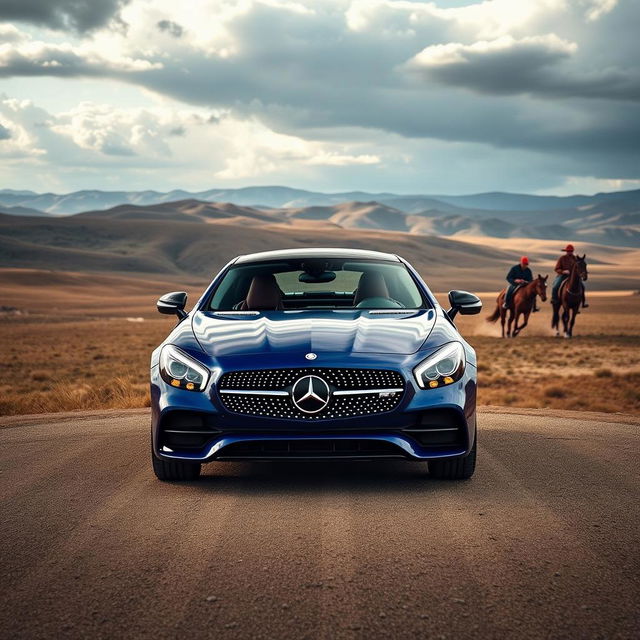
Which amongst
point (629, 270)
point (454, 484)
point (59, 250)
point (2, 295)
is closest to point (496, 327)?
point (454, 484)

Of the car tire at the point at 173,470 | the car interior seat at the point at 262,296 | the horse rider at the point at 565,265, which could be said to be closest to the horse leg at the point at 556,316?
the horse rider at the point at 565,265

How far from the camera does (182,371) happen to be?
5.97m

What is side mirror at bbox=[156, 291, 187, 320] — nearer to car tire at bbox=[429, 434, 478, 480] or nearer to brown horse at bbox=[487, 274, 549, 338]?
car tire at bbox=[429, 434, 478, 480]

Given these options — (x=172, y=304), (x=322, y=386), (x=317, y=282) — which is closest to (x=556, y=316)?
(x=317, y=282)

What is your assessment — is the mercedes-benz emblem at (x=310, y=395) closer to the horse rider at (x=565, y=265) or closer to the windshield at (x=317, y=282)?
the windshield at (x=317, y=282)

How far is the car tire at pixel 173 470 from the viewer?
624 cm

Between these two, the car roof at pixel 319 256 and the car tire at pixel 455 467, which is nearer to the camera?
the car tire at pixel 455 467

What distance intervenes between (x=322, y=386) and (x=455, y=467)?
1.25 meters

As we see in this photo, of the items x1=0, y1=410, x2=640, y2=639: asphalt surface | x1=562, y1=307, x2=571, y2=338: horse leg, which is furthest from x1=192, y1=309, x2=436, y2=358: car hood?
x1=562, y1=307, x2=571, y2=338: horse leg

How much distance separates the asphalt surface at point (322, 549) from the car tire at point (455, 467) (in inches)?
3.3

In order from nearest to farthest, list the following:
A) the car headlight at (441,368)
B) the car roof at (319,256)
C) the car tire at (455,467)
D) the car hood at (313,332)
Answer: the car headlight at (441,368)
the car hood at (313,332)
the car tire at (455,467)
the car roof at (319,256)

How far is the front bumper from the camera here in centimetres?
568

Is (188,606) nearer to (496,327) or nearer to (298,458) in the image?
(298,458)

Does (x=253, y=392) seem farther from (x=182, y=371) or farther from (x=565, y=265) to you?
(x=565, y=265)
